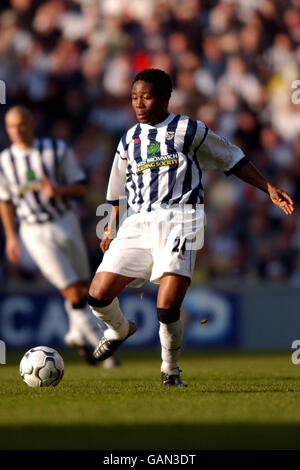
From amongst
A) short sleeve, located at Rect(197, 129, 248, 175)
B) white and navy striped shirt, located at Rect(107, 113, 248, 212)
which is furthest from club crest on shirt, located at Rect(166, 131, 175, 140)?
short sleeve, located at Rect(197, 129, 248, 175)

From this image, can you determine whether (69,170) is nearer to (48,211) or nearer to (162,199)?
(48,211)

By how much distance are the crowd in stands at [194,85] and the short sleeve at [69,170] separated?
3368mm

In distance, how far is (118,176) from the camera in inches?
261

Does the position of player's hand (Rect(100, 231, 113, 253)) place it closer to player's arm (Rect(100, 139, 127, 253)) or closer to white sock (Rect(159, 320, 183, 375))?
player's arm (Rect(100, 139, 127, 253))

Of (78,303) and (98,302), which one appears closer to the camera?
(98,302)

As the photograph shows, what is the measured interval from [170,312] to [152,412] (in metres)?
1.15

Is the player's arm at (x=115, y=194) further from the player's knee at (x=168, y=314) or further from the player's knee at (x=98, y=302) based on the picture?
the player's knee at (x=168, y=314)

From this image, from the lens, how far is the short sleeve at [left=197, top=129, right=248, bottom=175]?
6.40 meters

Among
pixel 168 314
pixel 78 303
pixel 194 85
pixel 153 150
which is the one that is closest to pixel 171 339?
pixel 168 314

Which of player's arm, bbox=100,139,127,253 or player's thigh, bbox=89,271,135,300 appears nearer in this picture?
player's thigh, bbox=89,271,135,300

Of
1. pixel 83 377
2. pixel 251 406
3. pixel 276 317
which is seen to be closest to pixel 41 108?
pixel 276 317

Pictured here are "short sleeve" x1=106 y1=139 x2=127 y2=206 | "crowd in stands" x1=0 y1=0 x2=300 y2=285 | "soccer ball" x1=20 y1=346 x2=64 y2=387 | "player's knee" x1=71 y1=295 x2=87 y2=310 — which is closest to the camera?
"soccer ball" x1=20 y1=346 x2=64 y2=387

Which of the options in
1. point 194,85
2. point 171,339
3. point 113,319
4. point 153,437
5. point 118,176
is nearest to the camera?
point 153,437

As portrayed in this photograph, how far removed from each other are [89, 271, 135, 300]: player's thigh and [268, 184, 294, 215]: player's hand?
1134mm
